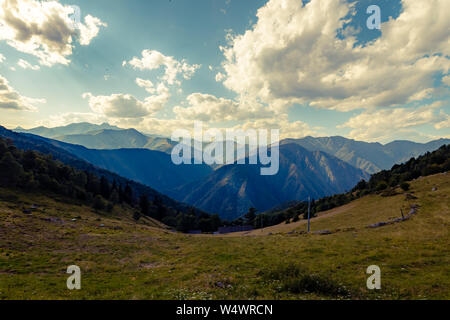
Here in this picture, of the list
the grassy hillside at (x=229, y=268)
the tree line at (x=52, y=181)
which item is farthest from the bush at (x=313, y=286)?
the tree line at (x=52, y=181)

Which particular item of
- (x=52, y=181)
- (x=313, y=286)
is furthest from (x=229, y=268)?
(x=52, y=181)

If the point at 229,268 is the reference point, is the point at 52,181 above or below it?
above

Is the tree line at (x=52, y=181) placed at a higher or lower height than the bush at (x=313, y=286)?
higher

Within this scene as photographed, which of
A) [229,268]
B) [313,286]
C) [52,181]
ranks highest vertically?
[52,181]

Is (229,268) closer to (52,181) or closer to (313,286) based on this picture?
(313,286)

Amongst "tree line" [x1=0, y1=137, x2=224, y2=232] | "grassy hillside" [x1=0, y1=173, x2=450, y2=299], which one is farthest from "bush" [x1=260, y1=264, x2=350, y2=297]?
"tree line" [x1=0, y1=137, x2=224, y2=232]

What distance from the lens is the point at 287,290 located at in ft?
43.9

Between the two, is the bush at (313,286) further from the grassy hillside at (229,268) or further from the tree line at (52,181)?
the tree line at (52,181)

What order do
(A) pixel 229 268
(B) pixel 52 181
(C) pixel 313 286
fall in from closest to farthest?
1. (C) pixel 313 286
2. (A) pixel 229 268
3. (B) pixel 52 181

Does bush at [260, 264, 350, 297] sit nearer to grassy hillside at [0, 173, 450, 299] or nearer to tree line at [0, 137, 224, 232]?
grassy hillside at [0, 173, 450, 299]
